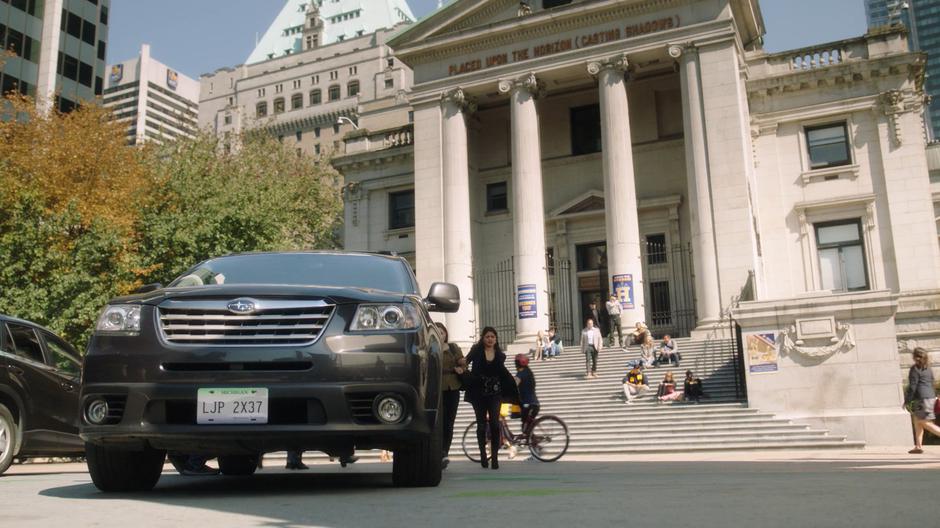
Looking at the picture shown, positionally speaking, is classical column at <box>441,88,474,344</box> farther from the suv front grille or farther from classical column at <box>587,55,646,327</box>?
the suv front grille

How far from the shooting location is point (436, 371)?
6301 millimetres

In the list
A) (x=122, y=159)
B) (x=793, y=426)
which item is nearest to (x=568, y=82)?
(x=122, y=159)

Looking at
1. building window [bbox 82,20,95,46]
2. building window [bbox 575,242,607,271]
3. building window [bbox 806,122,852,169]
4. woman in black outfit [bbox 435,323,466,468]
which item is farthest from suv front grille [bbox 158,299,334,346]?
building window [bbox 82,20,95,46]

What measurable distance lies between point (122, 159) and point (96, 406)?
2603cm

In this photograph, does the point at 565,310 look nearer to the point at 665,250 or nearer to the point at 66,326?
the point at 665,250

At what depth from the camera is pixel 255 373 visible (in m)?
5.45

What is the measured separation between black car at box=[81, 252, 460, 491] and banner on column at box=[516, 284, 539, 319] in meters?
22.8

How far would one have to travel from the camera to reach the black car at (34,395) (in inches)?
399

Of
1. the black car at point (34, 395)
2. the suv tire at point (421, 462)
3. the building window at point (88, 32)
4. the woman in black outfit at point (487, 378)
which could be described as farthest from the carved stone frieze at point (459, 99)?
the building window at point (88, 32)

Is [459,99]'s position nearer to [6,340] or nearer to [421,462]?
[6,340]

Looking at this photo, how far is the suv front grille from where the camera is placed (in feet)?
18.3

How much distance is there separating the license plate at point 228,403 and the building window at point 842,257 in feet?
89.4

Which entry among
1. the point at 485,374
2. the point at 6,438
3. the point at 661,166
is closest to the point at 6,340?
the point at 6,438

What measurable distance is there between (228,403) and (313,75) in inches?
4160
